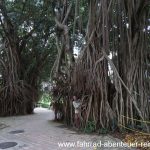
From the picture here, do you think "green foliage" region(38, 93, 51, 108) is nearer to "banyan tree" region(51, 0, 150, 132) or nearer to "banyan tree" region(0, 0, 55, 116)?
"banyan tree" region(0, 0, 55, 116)

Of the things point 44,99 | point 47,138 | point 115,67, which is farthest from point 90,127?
point 44,99

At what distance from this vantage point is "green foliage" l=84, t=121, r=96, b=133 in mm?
6426

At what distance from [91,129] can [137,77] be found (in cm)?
156

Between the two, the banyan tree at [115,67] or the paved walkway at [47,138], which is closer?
the paved walkway at [47,138]

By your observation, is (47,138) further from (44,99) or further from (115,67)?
(44,99)

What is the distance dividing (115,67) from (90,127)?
1.46 m

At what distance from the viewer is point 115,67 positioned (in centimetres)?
655

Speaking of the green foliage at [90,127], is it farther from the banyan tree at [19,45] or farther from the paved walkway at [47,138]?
the banyan tree at [19,45]

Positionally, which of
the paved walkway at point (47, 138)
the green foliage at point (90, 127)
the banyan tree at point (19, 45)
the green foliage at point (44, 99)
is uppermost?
the banyan tree at point (19, 45)

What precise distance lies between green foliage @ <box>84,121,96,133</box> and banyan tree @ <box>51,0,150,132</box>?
8 centimetres

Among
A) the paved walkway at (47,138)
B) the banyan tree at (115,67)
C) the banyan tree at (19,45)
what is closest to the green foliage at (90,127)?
the banyan tree at (115,67)

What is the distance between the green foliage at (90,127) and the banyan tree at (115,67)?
8 cm

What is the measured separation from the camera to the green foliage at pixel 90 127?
6.43 m

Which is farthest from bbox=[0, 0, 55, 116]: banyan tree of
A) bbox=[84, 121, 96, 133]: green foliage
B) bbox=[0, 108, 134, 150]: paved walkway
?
bbox=[84, 121, 96, 133]: green foliage
